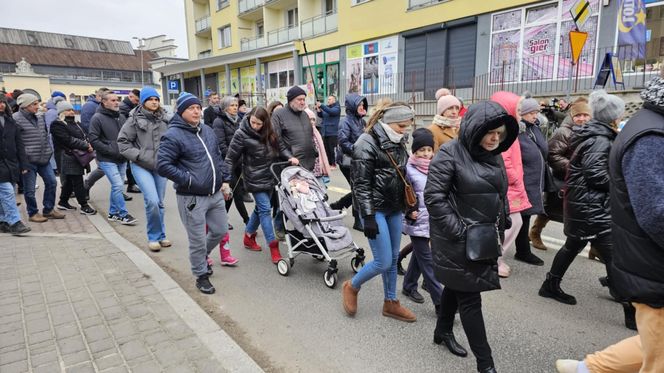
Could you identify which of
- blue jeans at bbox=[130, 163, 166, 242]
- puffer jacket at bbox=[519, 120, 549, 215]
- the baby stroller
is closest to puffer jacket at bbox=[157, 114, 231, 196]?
the baby stroller

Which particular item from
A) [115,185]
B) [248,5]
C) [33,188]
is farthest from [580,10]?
[248,5]

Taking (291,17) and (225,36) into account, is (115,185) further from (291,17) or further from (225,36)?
(225,36)

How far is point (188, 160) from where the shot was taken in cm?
436

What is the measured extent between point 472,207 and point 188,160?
285cm

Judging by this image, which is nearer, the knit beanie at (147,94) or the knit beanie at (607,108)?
the knit beanie at (607,108)

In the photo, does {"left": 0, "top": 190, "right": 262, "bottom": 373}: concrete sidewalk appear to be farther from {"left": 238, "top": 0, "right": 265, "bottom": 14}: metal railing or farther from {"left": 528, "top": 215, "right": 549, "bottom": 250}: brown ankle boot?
{"left": 238, "top": 0, "right": 265, "bottom": 14}: metal railing

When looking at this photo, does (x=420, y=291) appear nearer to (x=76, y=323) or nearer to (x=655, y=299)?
(x=655, y=299)

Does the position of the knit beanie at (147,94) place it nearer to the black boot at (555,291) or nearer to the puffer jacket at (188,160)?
the puffer jacket at (188,160)

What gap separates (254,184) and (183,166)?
1049mm

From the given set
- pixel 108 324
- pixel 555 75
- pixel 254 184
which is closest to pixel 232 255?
pixel 254 184

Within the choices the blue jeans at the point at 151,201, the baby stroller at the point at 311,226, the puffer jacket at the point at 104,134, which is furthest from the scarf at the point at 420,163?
the puffer jacket at the point at 104,134

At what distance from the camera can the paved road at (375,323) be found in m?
3.21

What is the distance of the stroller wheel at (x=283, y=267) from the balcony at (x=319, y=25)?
20.8 metres

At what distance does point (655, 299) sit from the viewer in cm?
202
